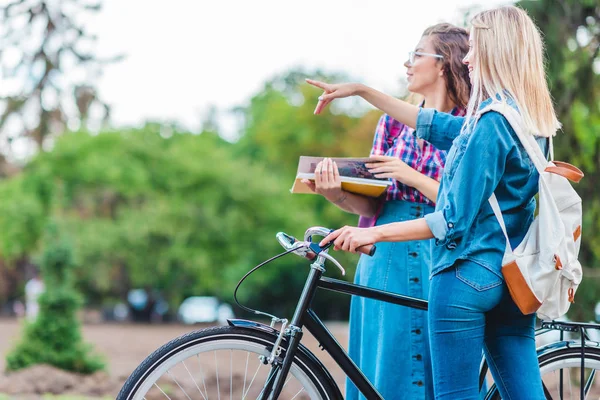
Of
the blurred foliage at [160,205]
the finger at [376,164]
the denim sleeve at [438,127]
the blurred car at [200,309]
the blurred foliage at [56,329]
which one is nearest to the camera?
the denim sleeve at [438,127]

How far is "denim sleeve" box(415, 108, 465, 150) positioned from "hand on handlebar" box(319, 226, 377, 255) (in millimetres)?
529

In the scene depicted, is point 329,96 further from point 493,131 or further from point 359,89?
point 493,131

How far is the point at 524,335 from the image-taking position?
2.35m

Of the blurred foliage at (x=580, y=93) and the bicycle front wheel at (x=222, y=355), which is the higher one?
the blurred foliage at (x=580, y=93)

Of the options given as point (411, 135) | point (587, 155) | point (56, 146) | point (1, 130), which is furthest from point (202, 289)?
point (411, 135)

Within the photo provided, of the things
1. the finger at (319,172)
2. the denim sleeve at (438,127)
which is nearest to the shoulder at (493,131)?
the denim sleeve at (438,127)

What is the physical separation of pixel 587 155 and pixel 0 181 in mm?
24726

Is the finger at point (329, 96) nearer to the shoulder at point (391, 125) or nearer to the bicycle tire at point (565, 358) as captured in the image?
the shoulder at point (391, 125)

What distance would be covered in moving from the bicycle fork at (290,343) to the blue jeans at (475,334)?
1.26 ft

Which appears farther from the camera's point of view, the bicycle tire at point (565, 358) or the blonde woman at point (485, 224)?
the bicycle tire at point (565, 358)

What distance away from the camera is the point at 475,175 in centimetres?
215

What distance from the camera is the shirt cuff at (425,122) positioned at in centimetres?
268

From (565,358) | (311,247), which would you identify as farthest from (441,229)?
(565,358)

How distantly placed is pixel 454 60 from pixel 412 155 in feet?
1.24
